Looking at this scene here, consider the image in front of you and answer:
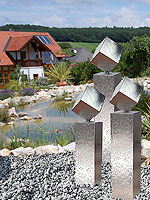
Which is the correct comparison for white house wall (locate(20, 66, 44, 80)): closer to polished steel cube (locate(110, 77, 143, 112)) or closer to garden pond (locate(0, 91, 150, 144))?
garden pond (locate(0, 91, 150, 144))

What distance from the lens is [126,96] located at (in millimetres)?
2559

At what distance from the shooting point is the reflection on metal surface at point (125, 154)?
8.41 ft

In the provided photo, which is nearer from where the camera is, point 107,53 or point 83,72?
point 107,53

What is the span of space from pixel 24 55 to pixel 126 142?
18.6m

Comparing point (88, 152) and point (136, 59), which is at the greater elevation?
point (136, 59)

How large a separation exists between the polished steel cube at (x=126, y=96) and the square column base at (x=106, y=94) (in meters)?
0.64

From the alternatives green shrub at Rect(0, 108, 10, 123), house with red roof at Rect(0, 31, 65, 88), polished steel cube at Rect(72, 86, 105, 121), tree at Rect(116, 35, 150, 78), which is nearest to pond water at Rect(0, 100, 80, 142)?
green shrub at Rect(0, 108, 10, 123)

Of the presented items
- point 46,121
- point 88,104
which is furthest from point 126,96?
point 46,121

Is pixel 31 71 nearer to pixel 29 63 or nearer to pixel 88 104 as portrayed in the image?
pixel 29 63

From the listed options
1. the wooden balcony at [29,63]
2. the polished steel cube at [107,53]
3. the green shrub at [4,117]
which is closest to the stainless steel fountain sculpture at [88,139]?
the polished steel cube at [107,53]

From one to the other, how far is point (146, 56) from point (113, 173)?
14.2 metres

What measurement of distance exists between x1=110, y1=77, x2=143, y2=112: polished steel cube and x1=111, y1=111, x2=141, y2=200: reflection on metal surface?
0.23 feet

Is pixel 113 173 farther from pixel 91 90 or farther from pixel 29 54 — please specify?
pixel 29 54

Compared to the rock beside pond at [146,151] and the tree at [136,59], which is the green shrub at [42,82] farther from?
the rock beside pond at [146,151]
